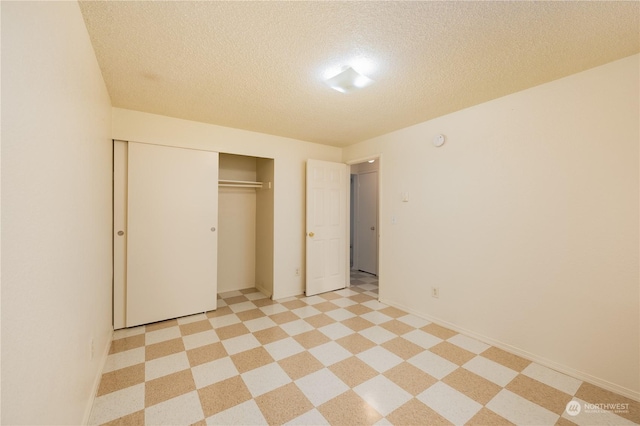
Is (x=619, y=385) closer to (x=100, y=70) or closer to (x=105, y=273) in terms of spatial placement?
(x=105, y=273)

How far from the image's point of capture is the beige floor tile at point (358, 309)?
328 centimetres

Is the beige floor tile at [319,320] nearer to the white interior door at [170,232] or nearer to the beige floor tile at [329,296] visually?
the beige floor tile at [329,296]

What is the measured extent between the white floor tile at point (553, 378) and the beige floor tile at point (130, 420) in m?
2.75

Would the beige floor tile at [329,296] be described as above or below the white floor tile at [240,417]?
above

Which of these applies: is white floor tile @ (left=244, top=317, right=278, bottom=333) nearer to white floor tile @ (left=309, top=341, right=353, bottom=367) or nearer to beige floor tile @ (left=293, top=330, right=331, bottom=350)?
beige floor tile @ (left=293, top=330, right=331, bottom=350)

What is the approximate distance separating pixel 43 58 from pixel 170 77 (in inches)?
48.0

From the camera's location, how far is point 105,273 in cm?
240

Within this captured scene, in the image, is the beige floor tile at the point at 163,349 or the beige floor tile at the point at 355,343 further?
the beige floor tile at the point at 355,343

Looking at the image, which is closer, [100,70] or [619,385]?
[619,385]

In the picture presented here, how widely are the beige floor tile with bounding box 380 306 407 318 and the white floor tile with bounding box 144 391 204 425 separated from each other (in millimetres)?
2234

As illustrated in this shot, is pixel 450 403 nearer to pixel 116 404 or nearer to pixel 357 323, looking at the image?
pixel 357 323

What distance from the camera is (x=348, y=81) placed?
6.61ft

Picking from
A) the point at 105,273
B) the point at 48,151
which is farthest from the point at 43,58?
the point at 105,273

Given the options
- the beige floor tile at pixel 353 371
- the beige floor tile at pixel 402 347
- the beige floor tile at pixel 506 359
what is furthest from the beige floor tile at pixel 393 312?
the beige floor tile at pixel 353 371
